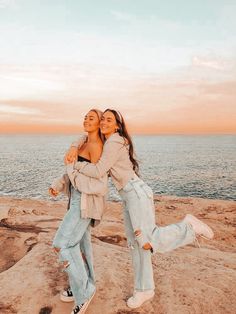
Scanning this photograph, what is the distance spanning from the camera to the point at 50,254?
6.44 m

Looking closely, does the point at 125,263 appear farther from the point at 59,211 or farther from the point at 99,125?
the point at 59,211

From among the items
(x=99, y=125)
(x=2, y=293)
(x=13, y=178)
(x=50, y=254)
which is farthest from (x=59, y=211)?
(x=13, y=178)

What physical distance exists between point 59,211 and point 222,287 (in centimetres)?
1024

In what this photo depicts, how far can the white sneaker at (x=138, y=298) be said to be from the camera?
15.6ft

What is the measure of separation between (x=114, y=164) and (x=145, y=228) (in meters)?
0.94

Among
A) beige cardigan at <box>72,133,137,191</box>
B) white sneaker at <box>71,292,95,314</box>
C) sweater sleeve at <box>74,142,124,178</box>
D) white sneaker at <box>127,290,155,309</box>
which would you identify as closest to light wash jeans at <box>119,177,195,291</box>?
beige cardigan at <box>72,133,137,191</box>

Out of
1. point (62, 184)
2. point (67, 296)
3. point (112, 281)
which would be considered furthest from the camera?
point (112, 281)

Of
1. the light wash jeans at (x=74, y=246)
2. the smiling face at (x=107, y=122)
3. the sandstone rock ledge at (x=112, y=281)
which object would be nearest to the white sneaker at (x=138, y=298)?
the sandstone rock ledge at (x=112, y=281)

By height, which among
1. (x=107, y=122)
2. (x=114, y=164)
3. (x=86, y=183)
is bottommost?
(x=86, y=183)

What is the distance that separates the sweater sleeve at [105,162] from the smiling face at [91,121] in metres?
0.36

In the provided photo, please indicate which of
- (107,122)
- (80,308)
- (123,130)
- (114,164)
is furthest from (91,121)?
(80,308)

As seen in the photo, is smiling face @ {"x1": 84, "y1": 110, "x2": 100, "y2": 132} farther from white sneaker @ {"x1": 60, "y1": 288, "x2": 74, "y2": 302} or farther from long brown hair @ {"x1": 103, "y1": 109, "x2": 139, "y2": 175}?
white sneaker @ {"x1": 60, "y1": 288, "x2": 74, "y2": 302}

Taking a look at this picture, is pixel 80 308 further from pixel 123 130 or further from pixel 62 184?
pixel 123 130

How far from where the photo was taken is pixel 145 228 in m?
4.49
